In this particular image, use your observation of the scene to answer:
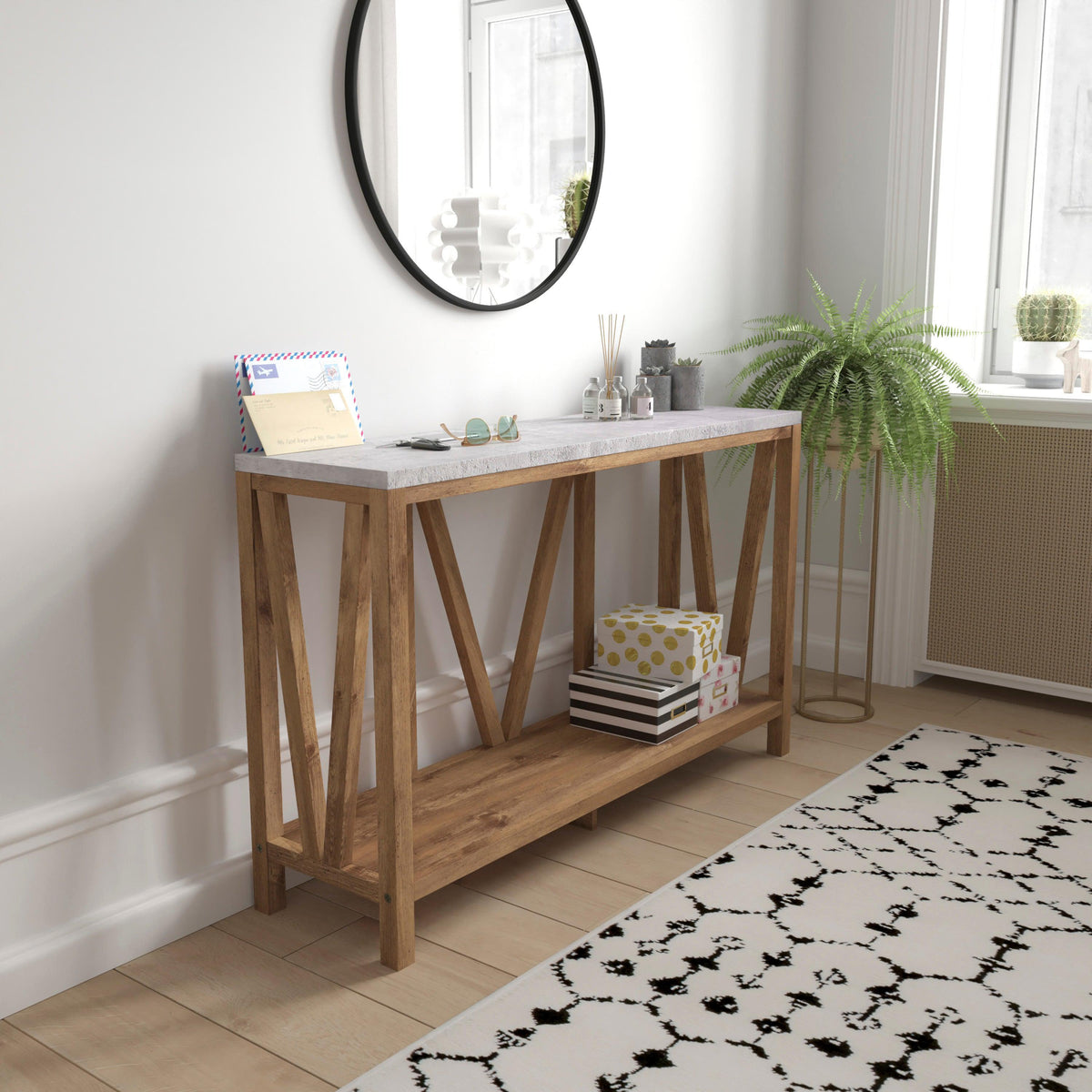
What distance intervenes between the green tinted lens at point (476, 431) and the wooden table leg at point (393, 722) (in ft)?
0.78

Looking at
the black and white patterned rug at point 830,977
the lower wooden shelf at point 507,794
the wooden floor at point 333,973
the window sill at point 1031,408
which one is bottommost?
the wooden floor at point 333,973

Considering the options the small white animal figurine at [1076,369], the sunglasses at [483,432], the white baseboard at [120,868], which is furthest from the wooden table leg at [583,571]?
the small white animal figurine at [1076,369]

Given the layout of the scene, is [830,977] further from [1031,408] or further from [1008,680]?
[1031,408]

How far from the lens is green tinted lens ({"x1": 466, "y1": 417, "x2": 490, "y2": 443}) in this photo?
79.7 inches

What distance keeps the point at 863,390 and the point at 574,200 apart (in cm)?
81

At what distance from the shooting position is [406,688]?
1.83 metres

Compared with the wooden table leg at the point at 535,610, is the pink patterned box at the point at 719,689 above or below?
below

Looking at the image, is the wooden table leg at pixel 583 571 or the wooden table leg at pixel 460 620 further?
the wooden table leg at pixel 583 571

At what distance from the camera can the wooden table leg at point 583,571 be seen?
8.65ft

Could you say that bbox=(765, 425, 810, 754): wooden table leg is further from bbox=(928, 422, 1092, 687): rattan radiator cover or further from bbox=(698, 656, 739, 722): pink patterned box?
bbox=(928, 422, 1092, 687): rattan radiator cover

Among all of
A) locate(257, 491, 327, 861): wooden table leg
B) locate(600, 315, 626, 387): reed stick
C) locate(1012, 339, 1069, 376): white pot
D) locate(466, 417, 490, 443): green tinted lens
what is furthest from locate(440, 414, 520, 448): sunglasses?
locate(1012, 339, 1069, 376): white pot

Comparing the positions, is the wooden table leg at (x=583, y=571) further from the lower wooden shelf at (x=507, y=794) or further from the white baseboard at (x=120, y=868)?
the white baseboard at (x=120, y=868)

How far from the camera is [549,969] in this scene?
1866mm

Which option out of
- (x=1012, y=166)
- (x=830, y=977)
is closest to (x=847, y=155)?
(x=1012, y=166)
